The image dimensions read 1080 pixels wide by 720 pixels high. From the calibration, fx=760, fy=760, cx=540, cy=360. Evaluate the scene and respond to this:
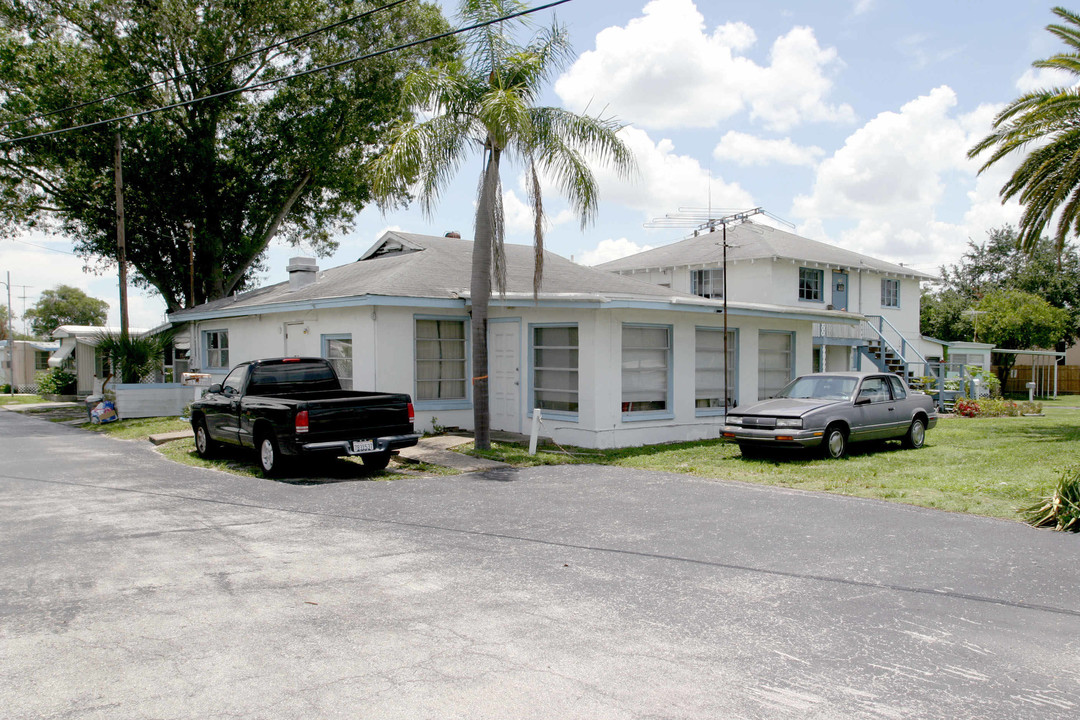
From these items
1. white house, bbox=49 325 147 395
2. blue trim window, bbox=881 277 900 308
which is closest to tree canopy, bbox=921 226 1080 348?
blue trim window, bbox=881 277 900 308

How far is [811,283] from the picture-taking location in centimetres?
2722

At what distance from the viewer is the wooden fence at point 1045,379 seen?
3859 centimetres

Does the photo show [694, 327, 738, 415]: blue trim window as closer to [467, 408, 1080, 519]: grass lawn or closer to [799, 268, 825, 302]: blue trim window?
[467, 408, 1080, 519]: grass lawn

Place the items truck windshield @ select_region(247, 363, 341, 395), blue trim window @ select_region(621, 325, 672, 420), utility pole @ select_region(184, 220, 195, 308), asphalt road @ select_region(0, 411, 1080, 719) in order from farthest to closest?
utility pole @ select_region(184, 220, 195, 308) → blue trim window @ select_region(621, 325, 672, 420) → truck windshield @ select_region(247, 363, 341, 395) → asphalt road @ select_region(0, 411, 1080, 719)

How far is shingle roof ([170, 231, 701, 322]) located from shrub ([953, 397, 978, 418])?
33.6 feet

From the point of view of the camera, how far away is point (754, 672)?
4.44m

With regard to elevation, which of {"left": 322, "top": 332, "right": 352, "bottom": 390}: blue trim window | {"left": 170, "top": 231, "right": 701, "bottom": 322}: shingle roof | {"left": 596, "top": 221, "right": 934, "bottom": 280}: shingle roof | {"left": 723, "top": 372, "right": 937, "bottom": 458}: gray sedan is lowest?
{"left": 723, "top": 372, "right": 937, "bottom": 458}: gray sedan

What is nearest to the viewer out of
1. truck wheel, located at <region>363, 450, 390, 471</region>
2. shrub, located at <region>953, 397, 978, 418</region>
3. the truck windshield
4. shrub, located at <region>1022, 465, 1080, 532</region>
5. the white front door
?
shrub, located at <region>1022, 465, 1080, 532</region>

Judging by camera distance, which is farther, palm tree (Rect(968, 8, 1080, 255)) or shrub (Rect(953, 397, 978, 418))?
shrub (Rect(953, 397, 978, 418))

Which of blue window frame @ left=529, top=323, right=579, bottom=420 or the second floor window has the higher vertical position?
the second floor window

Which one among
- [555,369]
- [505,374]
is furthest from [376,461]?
[505,374]

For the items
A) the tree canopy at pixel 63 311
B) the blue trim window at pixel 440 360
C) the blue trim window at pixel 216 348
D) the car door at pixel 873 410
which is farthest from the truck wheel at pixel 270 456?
the tree canopy at pixel 63 311

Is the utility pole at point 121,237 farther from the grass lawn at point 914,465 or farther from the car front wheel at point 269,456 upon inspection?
the grass lawn at point 914,465

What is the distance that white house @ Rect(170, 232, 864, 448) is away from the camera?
48.6ft
